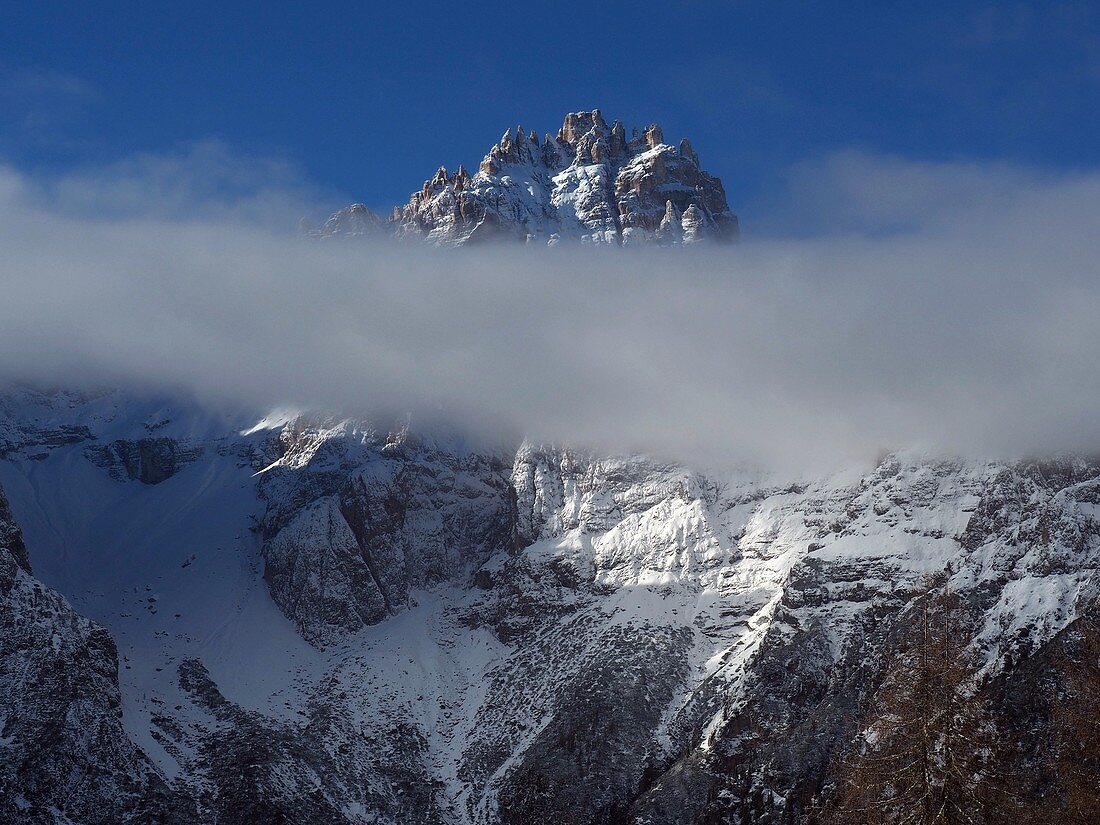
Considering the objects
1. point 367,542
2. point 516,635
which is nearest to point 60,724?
point 516,635

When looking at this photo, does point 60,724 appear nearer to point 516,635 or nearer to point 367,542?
point 516,635

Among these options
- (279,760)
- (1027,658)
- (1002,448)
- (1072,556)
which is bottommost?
(279,760)

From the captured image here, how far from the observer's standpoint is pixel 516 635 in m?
170

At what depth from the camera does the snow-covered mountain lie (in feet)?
427

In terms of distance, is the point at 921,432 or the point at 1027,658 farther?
the point at 921,432

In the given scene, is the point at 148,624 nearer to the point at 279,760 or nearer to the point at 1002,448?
the point at 279,760

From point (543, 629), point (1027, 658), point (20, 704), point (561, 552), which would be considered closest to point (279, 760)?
point (20, 704)

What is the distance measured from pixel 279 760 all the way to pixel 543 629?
41794mm

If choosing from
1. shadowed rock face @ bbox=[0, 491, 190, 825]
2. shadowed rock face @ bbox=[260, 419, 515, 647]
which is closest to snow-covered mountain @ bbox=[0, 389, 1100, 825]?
shadowed rock face @ bbox=[0, 491, 190, 825]

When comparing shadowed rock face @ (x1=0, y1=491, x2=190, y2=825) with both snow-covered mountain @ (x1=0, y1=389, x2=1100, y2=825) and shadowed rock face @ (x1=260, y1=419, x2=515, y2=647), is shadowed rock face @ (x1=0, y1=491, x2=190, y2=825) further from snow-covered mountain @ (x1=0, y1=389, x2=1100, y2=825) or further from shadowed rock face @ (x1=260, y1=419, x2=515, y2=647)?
shadowed rock face @ (x1=260, y1=419, x2=515, y2=647)

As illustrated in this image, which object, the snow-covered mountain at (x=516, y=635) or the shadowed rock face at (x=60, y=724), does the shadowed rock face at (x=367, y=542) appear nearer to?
the snow-covered mountain at (x=516, y=635)

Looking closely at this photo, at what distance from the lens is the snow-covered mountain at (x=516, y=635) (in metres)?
130

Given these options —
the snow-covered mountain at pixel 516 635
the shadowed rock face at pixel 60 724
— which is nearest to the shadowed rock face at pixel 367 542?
the snow-covered mountain at pixel 516 635

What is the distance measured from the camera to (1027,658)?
118562mm
